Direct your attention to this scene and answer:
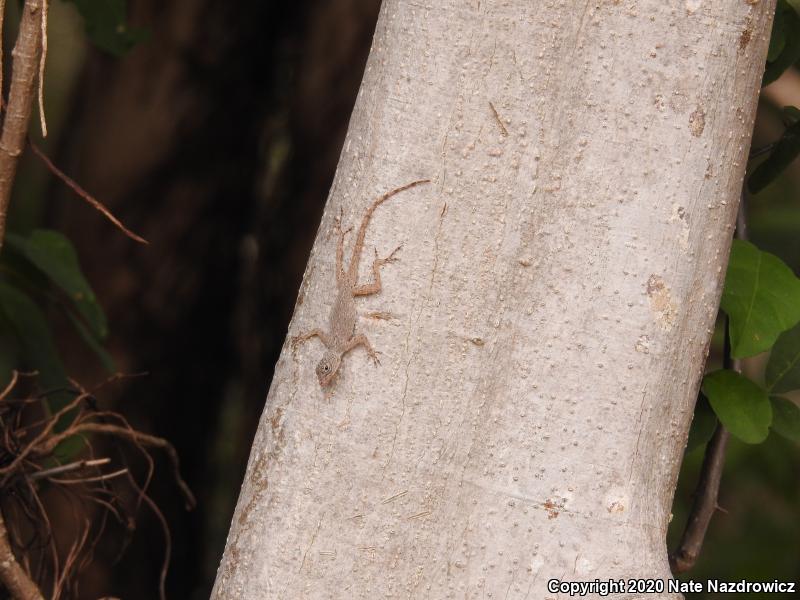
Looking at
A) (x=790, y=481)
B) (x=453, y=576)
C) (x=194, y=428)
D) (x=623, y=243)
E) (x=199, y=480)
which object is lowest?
(x=199, y=480)

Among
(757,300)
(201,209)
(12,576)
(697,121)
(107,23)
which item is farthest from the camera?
(201,209)

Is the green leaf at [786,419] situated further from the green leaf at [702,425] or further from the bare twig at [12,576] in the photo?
the bare twig at [12,576]

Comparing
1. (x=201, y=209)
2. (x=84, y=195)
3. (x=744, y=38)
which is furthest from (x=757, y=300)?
(x=201, y=209)

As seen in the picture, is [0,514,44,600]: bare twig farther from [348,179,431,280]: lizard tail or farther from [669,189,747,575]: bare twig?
[669,189,747,575]: bare twig

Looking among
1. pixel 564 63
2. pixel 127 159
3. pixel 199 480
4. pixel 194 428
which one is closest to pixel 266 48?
pixel 127 159

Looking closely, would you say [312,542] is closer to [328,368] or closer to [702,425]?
[328,368]

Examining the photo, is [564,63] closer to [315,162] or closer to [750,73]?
[750,73]

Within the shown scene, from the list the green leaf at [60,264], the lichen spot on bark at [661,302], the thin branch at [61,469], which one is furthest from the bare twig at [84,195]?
the lichen spot on bark at [661,302]

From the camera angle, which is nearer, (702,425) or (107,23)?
(702,425)
